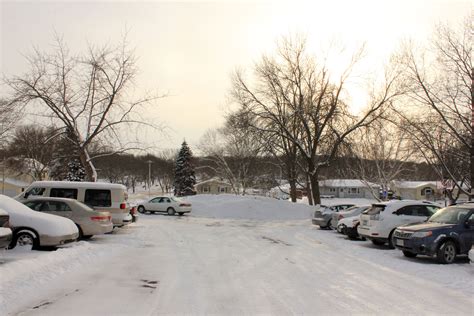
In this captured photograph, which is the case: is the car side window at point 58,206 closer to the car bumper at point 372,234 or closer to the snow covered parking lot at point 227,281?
the snow covered parking lot at point 227,281

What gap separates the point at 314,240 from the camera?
17.3 metres

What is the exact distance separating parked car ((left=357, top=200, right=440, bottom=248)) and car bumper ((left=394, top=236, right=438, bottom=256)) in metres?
2.63

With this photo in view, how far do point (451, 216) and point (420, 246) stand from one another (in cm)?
164

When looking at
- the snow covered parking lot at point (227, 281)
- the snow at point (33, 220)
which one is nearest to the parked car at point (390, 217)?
the snow covered parking lot at point (227, 281)

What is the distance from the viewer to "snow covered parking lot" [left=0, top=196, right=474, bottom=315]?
22.0 feet

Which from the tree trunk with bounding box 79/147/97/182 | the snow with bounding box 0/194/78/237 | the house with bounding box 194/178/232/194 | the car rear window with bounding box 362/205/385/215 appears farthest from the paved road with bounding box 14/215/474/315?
the house with bounding box 194/178/232/194

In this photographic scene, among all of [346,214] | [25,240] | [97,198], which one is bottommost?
[25,240]

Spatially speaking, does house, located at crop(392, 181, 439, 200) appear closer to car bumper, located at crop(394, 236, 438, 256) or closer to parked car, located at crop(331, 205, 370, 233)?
parked car, located at crop(331, 205, 370, 233)

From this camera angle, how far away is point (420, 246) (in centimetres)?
1162

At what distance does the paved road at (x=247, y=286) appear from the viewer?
262 inches

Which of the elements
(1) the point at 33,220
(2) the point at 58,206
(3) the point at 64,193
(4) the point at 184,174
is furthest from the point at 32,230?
(4) the point at 184,174

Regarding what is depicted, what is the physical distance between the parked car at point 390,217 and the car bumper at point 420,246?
2.63 metres

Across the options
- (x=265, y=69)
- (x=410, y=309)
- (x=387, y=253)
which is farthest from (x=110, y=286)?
(x=265, y=69)

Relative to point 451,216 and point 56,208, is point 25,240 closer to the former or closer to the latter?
point 56,208
